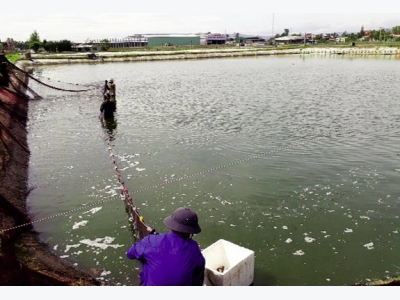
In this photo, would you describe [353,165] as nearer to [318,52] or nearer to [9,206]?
[9,206]

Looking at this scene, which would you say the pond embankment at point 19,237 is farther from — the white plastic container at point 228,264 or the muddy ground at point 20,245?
the white plastic container at point 228,264

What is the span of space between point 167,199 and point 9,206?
475 centimetres

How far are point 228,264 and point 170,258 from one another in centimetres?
312

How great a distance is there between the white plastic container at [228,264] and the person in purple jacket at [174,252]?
72.9 inches

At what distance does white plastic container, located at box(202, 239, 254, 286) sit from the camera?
21.7ft

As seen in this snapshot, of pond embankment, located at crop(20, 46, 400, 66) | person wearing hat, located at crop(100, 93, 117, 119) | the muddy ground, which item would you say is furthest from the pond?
pond embankment, located at crop(20, 46, 400, 66)

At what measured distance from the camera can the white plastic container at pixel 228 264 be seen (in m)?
6.63

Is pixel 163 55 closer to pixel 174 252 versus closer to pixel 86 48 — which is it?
pixel 86 48

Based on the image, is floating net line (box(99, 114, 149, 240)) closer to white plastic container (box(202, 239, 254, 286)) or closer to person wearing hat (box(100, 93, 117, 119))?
white plastic container (box(202, 239, 254, 286))

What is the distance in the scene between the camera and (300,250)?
9195mm

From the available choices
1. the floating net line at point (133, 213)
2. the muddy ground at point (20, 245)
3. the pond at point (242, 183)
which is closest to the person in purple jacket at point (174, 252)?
the floating net line at point (133, 213)

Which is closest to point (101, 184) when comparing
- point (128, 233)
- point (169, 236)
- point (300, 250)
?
point (128, 233)

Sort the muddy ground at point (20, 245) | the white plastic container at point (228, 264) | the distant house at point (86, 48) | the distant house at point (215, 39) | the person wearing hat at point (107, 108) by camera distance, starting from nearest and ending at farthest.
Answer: the white plastic container at point (228, 264)
the muddy ground at point (20, 245)
the person wearing hat at point (107, 108)
the distant house at point (86, 48)
the distant house at point (215, 39)

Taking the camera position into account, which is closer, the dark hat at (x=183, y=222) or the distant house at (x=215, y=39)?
the dark hat at (x=183, y=222)
